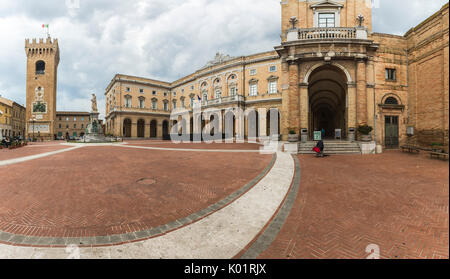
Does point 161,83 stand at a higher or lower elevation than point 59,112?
higher

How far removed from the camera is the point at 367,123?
1443 centimetres

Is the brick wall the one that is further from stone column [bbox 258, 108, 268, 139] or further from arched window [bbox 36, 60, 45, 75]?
arched window [bbox 36, 60, 45, 75]

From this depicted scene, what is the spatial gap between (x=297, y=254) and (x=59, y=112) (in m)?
93.2

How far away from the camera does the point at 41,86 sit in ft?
155

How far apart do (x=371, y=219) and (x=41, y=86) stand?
227 ft

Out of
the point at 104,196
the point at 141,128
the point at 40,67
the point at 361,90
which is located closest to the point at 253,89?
the point at 361,90

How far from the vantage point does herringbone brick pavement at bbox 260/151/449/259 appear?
2516 millimetres

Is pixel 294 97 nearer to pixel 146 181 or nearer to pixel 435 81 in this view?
pixel 435 81

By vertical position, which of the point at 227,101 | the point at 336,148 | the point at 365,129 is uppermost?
the point at 227,101

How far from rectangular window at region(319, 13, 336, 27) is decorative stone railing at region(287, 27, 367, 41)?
1826 millimetres

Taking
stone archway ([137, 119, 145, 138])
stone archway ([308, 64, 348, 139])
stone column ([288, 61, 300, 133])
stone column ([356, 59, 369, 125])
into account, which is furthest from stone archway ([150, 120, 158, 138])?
stone column ([356, 59, 369, 125])

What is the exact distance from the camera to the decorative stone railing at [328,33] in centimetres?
1439

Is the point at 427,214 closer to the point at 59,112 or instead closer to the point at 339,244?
the point at 339,244
